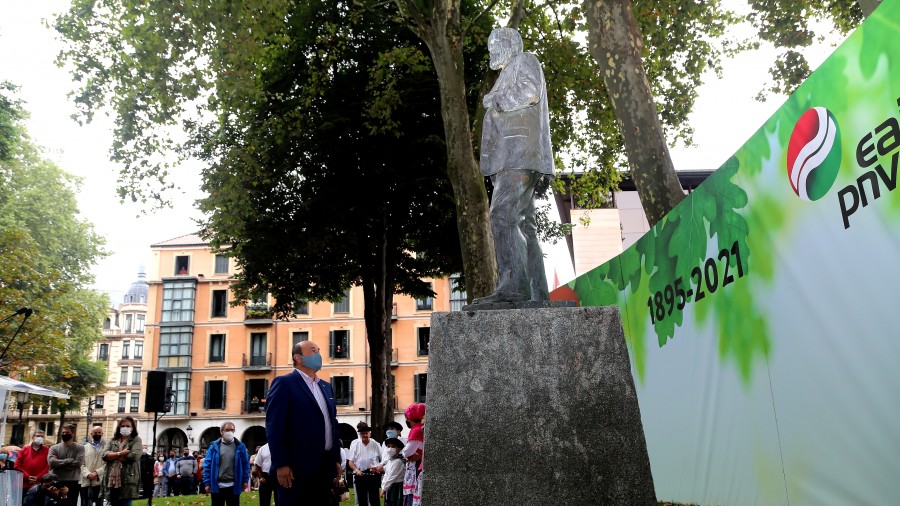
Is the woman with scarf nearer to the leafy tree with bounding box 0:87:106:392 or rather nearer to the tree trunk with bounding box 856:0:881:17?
the tree trunk with bounding box 856:0:881:17

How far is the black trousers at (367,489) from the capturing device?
11.6 metres

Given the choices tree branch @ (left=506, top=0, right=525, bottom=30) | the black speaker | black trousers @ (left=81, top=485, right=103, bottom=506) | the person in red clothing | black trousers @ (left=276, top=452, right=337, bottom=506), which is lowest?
black trousers @ (left=81, top=485, right=103, bottom=506)

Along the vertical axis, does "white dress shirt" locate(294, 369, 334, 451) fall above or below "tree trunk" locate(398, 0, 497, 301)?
below

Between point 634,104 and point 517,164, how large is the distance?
18.1ft

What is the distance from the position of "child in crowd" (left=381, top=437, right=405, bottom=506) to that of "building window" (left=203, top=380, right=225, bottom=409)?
4469cm

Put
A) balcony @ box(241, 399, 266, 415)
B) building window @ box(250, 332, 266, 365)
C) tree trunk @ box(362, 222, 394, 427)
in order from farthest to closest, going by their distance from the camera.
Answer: building window @ box(250, 332, 266, 365) < balcony @ box(241, 399, 266, 415) < tree trunk @ box(362, 222, 394, 427)

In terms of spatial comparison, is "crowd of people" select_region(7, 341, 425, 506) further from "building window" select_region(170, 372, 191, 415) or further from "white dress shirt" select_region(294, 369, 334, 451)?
"building window" select_region(170, 372, 191, 415)

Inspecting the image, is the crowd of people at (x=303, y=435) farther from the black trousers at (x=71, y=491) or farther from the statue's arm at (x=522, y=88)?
the black trousers at (x=71, y=491)

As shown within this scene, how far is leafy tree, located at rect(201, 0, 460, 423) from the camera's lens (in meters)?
19.6

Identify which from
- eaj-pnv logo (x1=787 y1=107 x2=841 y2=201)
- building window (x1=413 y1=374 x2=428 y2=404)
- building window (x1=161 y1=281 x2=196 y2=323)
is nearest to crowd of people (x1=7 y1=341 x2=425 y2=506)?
eaj-pnv logo (x1=787 y1=107 x2=841 y2=201)

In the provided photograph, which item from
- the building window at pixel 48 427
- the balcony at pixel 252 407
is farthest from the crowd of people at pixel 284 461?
the building window at pixel 48 427

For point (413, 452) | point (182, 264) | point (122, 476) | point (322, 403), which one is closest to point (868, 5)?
point (413, 452)

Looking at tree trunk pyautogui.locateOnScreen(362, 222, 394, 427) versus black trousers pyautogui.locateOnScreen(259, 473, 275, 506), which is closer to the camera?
black trousers pyautogui.locateOnScreen(259, 473, 275, 506)

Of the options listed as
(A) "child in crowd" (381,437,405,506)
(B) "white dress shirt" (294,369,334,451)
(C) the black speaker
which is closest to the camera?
(B) "white dress shirt" (294,369,334,451)
